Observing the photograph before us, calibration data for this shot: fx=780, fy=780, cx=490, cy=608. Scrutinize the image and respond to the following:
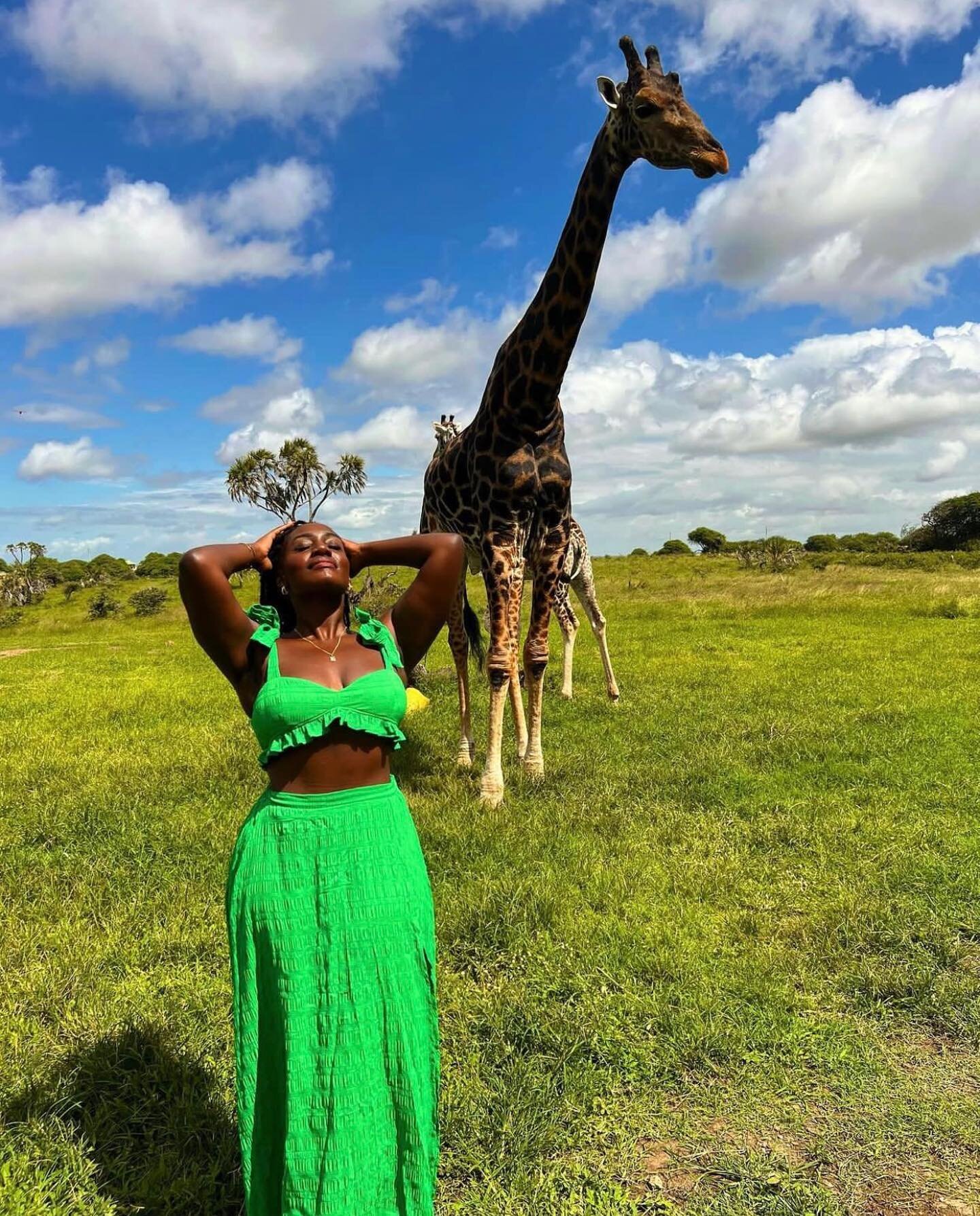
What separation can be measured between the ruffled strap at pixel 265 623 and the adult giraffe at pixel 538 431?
3.06 metres

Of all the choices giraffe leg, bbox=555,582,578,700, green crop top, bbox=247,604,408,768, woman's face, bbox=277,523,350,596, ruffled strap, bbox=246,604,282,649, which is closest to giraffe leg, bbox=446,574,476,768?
giraffe leg, bbox=555,582,578,700

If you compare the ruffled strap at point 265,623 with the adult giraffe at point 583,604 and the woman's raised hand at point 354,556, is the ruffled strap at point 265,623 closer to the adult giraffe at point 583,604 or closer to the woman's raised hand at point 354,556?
the woman's raised hand at point 354,556

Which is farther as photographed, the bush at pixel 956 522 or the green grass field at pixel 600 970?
the bush at pixel 956 522

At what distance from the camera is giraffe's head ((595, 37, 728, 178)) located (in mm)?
4336

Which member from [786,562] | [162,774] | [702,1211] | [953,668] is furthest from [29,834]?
[786,562]

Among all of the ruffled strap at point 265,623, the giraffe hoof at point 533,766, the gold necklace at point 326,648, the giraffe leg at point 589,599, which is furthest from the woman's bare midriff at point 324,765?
the giraffe leg at point 589,599

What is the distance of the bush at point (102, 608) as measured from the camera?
1024 inches

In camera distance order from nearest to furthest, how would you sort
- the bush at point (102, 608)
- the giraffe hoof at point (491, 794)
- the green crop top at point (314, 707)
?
the green crop top at point (314, 707) → the giraffe hoof at point (491, 794) → the bush at point (102, 608)

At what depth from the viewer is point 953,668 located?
35.1ft

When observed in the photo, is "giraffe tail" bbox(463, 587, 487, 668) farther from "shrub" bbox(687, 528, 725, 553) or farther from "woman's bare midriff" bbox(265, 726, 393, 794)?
"shrub" bbox(687, 528, 725, 553)

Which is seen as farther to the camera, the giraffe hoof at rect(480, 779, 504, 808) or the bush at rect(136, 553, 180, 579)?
the bush at rect(136, 553, 180, 579)

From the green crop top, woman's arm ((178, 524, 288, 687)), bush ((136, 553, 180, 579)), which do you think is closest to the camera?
the green crop top

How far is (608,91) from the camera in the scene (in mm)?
Result: 4902

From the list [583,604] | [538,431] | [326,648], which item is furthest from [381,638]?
[583,604]
